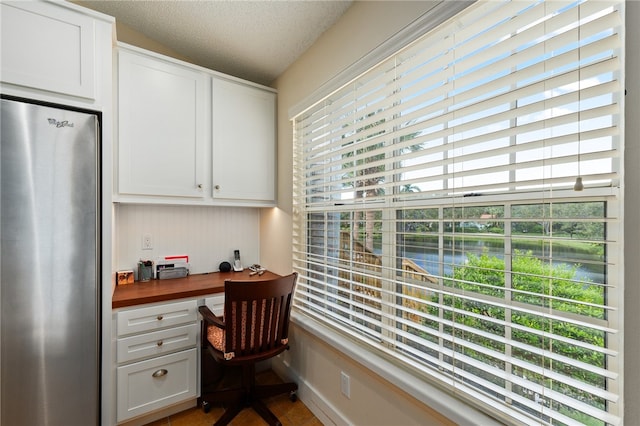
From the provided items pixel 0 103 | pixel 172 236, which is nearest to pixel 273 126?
pixel 172 236

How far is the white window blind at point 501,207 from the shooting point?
800mm

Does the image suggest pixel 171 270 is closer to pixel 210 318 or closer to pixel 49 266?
pixel 210 318

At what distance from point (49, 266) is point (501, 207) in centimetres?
202

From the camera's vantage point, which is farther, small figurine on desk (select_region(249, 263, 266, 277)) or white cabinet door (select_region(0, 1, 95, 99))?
small figurine on desk (select_region(249, 263, 266, 277))

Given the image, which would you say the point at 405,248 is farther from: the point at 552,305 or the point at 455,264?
the point at 552,305

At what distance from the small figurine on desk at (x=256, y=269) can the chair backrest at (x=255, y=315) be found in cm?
71

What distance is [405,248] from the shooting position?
1.37 m

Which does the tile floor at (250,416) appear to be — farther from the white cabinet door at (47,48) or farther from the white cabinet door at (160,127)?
the white cabinet door at (47,48)

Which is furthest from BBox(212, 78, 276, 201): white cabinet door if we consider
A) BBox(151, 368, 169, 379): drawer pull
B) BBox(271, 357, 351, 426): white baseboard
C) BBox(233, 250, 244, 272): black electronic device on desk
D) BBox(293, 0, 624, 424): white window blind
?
BBox(271, 357, 351, 426): white baseboard

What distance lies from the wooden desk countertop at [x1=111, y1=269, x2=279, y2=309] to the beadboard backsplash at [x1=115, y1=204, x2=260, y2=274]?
0.22 metres

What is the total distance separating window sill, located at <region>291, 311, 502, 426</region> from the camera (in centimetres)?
103

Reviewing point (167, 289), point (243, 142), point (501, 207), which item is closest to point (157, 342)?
point (167, 289)

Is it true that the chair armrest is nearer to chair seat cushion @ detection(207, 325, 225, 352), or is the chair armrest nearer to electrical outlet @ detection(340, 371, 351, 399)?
chair seat cushion @ detection(207, 325, 225, 352)

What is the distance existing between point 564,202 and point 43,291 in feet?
7.13
